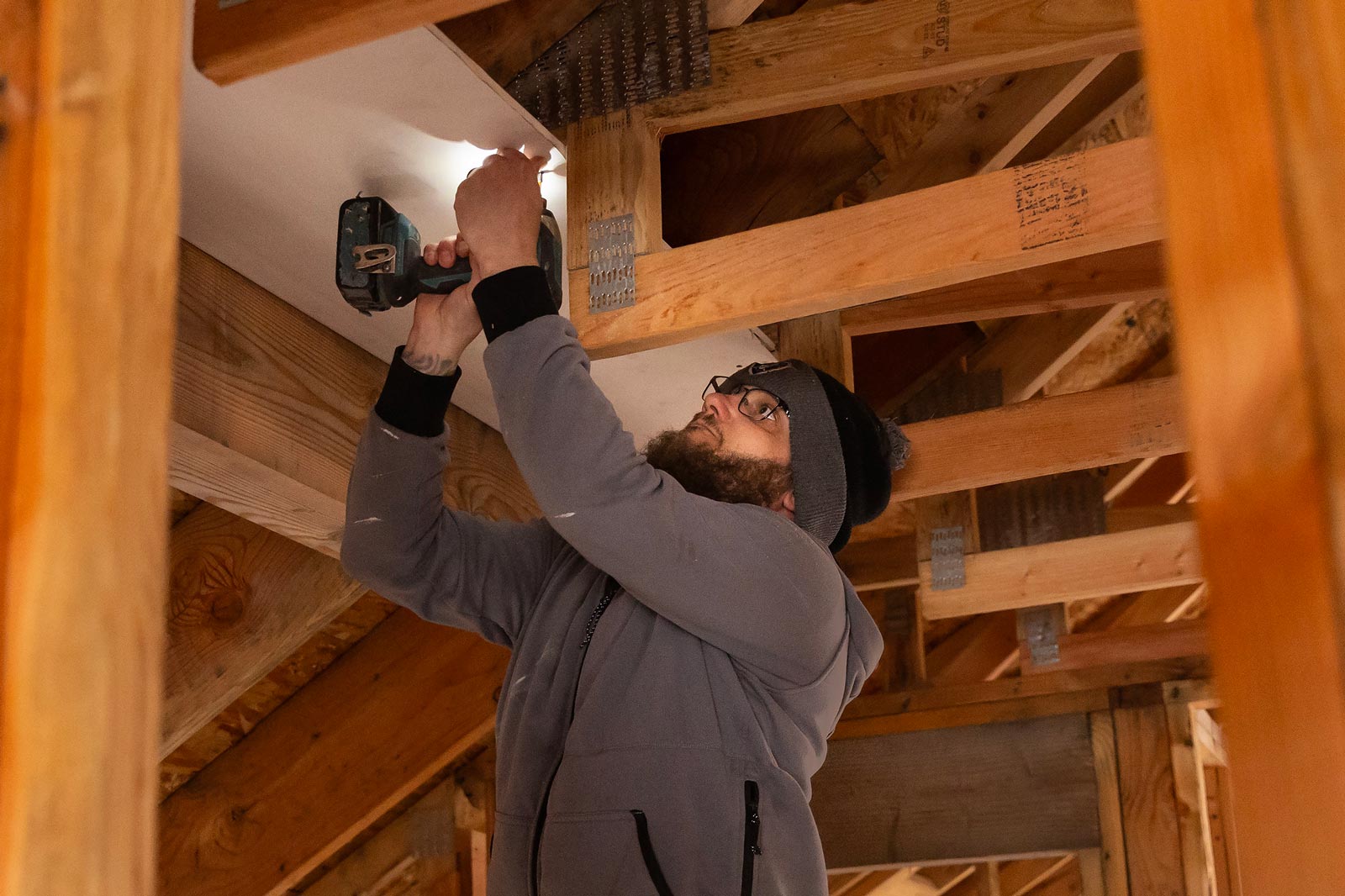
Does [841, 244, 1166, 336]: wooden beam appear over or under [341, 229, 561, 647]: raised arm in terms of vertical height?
over

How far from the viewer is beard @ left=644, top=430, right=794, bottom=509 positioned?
196cm

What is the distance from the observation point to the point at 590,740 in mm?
1570

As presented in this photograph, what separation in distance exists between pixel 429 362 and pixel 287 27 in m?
0.44

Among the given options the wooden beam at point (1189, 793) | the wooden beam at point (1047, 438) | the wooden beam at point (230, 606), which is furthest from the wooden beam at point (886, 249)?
the wooden beam at point (1189, 793)

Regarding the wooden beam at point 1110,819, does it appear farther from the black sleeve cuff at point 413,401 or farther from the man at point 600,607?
the black sleeve cuff at point 413,401

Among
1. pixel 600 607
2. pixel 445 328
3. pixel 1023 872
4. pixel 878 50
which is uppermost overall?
pixel 878 50

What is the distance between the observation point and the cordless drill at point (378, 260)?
1885 mm

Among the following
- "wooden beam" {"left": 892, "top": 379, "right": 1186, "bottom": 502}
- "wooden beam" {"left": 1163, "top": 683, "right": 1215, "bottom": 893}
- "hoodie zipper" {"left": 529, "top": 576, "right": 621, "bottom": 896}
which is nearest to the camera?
"hoodie zipper" {"left": 529, "top": 576, "right": 621, "bottom": 896}

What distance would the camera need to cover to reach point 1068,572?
3.48 metres

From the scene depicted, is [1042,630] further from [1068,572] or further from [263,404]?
[263,404]

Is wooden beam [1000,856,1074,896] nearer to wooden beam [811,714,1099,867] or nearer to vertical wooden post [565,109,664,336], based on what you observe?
wooden beam [811,714,1099,867]

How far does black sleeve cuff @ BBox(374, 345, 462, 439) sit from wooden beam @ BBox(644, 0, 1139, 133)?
0.59m

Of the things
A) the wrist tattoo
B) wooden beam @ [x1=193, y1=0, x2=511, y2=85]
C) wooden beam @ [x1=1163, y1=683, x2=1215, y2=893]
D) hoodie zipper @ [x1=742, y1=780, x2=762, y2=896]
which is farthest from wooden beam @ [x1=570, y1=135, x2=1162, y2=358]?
wooden beam @ [x1=1163, y1=683, x2=1215, y2=893]

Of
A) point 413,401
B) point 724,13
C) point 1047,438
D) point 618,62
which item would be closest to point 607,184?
point 618,62
